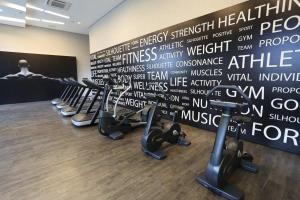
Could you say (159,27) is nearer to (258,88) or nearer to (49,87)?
(258,88)

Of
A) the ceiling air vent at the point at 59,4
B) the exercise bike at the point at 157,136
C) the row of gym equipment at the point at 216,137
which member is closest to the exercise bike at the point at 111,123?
the row of gym equipment at the point at 216,137

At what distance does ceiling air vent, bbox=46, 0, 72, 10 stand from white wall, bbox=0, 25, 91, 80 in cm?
322

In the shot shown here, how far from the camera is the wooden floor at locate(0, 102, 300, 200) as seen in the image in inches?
67.4

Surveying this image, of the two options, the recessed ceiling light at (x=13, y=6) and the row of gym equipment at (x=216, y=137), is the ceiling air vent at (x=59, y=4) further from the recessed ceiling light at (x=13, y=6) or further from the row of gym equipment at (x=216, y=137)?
the row of gym equipment at (x=216, y=137)

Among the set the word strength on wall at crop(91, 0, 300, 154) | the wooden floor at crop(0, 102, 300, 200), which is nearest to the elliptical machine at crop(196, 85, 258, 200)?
the wooden floor at crop(0, 102, 300, 200)

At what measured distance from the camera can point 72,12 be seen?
21.0 ft

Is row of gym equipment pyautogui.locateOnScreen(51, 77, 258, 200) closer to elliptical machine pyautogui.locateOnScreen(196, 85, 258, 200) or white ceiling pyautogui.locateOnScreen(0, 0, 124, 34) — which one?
elliptical machine pyautogui.locateOnScreen(196, 85, 258, 200)

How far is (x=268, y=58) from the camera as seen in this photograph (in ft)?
8.61

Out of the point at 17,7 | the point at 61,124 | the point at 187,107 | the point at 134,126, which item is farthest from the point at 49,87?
the point at 187,107

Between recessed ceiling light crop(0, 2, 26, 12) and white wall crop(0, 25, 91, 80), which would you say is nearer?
recessed ceiling light crop(0, 2, 26, 12)

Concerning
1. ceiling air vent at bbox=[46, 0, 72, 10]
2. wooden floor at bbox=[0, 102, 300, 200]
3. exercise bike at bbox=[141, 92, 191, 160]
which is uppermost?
ceiling air vent at bbox=[46, 0, 72, 10]

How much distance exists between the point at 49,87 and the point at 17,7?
420 cm

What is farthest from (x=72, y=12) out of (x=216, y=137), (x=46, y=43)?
(x=216, y=137)

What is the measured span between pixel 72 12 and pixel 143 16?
328cm
